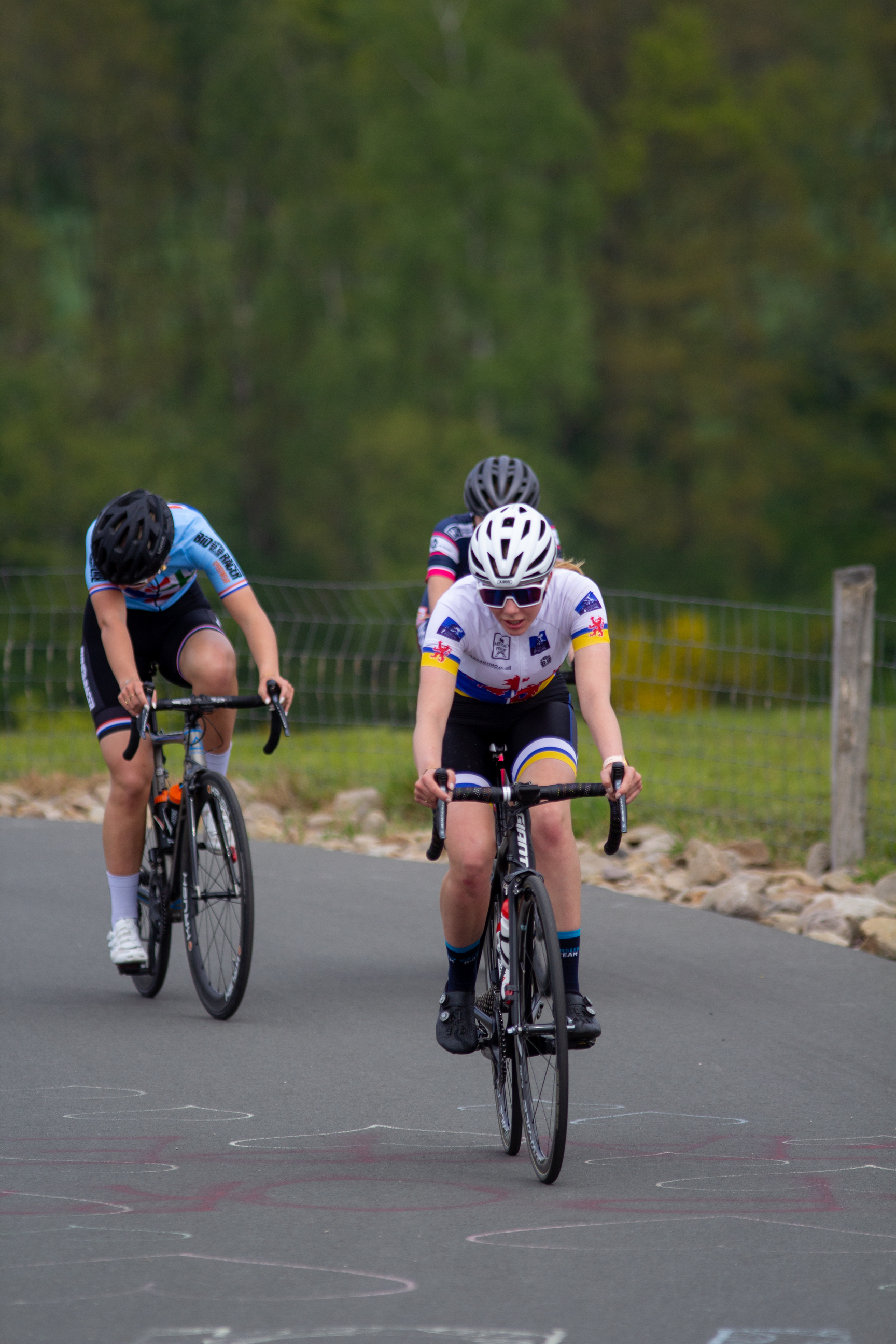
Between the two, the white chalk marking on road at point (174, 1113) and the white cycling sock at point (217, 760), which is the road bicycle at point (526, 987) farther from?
the white cycling sock at point (217, 760)

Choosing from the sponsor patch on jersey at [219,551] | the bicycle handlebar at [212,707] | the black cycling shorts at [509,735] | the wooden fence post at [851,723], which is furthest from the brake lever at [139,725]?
the wooden fence post at [851,723]

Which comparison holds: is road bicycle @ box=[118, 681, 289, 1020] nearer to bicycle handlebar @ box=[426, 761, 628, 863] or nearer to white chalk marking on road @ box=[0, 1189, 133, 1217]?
bicycle handlebar @ box=[426, 761, 628, 863]

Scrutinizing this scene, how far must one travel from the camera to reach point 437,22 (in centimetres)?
4259

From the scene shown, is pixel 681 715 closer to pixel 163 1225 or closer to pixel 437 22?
pixel 163 1225

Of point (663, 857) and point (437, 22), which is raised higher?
point (437, 22)

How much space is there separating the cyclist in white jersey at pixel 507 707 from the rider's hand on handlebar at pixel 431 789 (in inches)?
6.4

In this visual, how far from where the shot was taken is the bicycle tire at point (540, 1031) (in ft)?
15.4

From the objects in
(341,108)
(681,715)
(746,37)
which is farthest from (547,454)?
(681,715)

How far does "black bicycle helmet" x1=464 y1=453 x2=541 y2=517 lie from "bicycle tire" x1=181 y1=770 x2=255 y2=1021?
61.4 inches

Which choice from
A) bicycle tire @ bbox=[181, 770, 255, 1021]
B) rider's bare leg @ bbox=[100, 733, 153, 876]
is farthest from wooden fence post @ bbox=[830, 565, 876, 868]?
rider's bare leg @ bbox=[100, 733, 153, 876]

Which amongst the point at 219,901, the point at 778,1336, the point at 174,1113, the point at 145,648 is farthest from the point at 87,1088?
the point at 778,1336

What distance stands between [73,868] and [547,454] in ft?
118

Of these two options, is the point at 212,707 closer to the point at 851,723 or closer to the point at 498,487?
the point at 498,487

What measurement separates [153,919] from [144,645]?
1.11 metres
